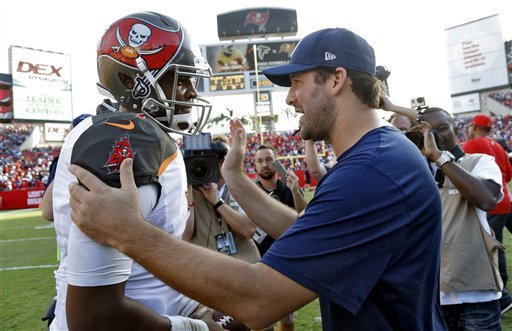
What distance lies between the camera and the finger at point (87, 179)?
1173 mm

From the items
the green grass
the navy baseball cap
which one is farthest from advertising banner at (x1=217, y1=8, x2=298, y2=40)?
the navy baseball cap

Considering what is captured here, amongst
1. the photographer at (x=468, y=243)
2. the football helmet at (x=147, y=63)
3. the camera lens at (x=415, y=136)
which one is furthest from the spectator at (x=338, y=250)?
the camera lens at (x=415, y=136)

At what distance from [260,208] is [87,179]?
55.1 inches

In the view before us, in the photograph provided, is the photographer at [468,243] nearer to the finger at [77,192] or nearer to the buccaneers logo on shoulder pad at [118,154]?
the buccaneers logo on shoulder pad at [118,154]

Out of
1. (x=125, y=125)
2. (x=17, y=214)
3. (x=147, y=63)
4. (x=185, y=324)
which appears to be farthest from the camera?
(x=17, y=214)

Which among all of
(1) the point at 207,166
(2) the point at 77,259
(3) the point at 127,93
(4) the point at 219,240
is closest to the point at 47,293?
(4) the point at 219,240

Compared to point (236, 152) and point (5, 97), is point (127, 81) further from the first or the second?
point (5, 97)

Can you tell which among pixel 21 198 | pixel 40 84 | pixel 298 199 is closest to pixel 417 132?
pixel 298 199

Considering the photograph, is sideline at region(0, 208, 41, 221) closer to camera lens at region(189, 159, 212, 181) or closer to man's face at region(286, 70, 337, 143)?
camera lens at region(189, 159, 212, 181)

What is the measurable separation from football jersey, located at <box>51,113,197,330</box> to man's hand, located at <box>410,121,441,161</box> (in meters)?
2.07

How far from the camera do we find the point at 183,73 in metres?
1.88

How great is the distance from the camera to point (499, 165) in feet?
16.1

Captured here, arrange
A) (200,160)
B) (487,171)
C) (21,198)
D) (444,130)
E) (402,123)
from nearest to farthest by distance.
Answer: (200,160)
(487,171)
(444,130)
(402,123)
(21,198)

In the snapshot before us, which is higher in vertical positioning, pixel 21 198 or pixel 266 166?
pixel 266 166
